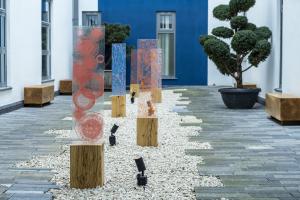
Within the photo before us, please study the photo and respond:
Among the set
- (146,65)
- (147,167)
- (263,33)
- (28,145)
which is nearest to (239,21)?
(263,33)

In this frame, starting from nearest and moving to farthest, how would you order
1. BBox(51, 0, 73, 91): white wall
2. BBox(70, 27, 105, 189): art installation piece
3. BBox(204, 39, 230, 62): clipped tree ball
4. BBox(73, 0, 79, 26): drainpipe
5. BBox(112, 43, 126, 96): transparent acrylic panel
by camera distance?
BBox(70, 27, 105, 189): art installation piece < BBox(112, 43, 126, 96): transparent acrylic panel < BBox(204, 39, 230, 62): clipped tree ball < BBox(51, 0, 73, 91): white wall < BBox(73, 0, 79, 26): drainpipe

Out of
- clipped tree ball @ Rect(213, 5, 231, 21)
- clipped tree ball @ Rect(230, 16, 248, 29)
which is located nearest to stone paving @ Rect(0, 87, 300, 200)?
clipped tree ball @ Rect(230, 16, 248, 29)

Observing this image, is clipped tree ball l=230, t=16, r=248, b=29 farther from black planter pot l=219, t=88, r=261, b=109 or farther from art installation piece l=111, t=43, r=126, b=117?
art installation piece l=111, t=43, r=126, b=117

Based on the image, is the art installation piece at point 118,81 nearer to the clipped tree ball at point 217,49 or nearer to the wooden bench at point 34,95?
the clipped tree ball at point 217,49

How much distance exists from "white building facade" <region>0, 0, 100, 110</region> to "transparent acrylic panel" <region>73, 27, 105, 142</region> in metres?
6.14

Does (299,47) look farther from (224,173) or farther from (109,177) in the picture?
(109,177)

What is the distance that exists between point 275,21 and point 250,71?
3.32 metres

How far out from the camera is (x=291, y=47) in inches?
401

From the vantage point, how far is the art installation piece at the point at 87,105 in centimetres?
460

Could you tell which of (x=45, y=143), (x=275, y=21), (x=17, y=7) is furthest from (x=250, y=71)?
(x=45, y=143)

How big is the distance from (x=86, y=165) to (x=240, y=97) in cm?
750

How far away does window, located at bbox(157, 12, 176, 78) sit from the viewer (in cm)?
1959

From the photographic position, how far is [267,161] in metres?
5.97

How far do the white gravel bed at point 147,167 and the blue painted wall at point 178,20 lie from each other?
11278 millimetres
